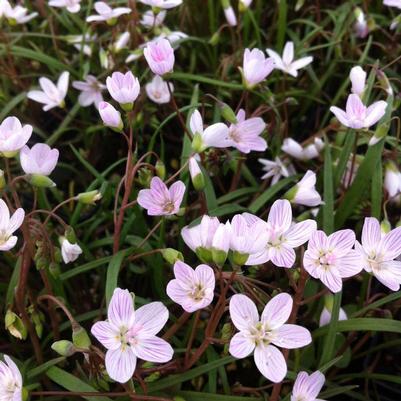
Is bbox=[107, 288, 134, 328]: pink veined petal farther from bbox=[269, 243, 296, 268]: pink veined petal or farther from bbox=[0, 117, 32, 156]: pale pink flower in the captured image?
bbox=[0, 117, 32, 156]: pale pink flower

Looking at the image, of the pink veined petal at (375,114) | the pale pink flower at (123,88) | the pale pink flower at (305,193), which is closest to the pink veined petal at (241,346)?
the pale pink flower at (305,193)

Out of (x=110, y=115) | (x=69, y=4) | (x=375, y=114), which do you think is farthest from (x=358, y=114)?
(x=69, y=4)

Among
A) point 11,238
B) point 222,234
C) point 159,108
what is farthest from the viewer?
point 159,108

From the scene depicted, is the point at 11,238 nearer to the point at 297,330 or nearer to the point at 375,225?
the point at 297,330

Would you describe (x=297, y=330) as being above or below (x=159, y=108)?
above

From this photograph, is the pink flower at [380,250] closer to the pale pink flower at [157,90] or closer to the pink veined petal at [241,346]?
the pink veined petal at [241,346]

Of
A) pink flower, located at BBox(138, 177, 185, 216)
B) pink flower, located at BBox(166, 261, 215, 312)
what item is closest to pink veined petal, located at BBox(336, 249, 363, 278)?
pink flower, located at BBox(166, 261, 215, 312)

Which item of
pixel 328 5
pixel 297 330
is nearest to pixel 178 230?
pixel 297 330
